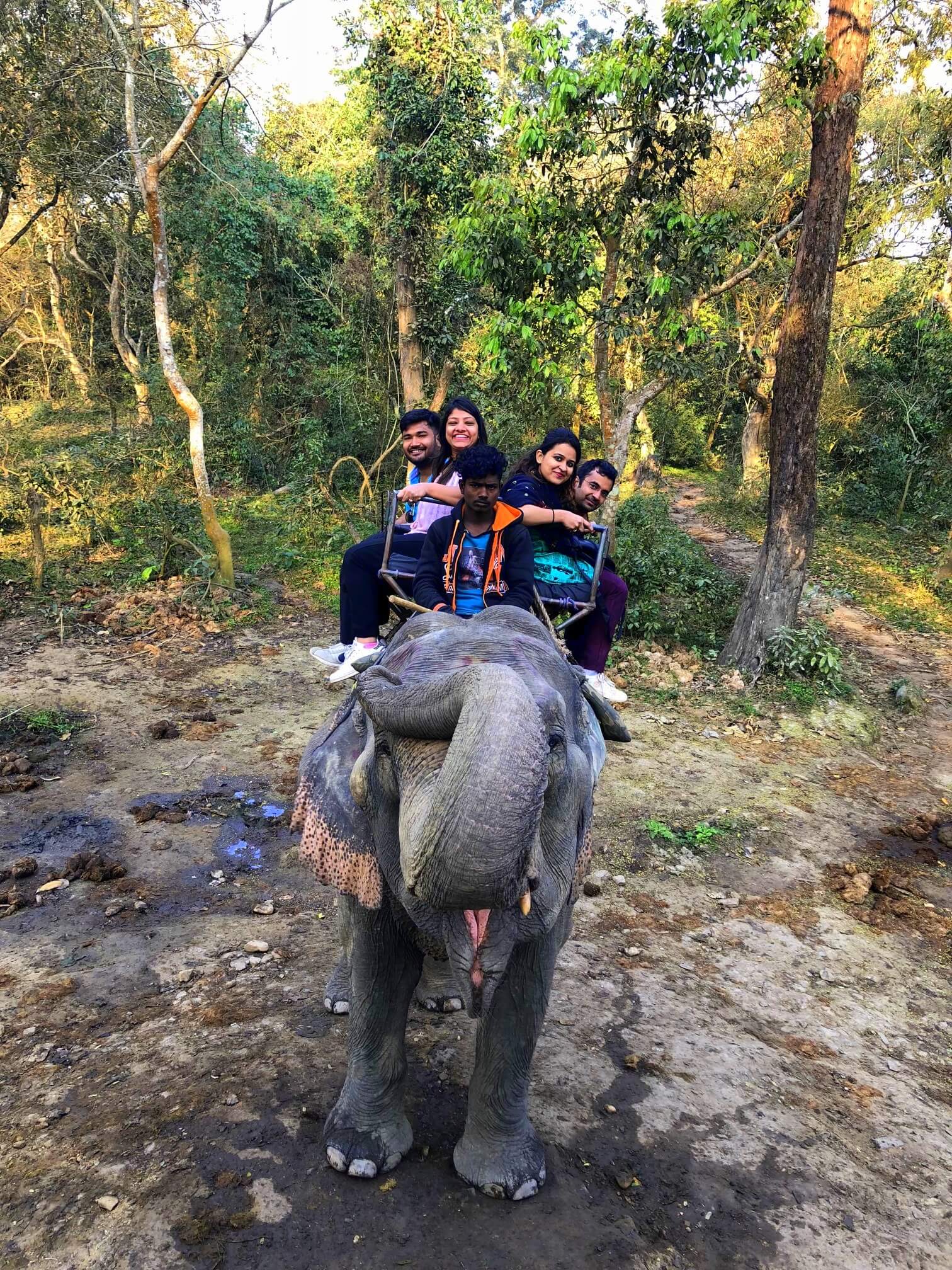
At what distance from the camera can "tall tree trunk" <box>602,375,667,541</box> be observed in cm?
950

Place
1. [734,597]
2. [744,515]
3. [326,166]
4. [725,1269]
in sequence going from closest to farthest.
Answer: [725,1269] < [734,597] < [326,166] < [744,515]

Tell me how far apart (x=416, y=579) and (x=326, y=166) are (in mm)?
15129

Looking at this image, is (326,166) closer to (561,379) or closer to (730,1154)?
(561,379)

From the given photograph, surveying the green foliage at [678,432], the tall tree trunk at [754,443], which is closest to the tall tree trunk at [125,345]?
the green foliage at [678,432]

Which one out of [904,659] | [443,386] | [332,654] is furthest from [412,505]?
[443,386]

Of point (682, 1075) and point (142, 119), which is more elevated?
point (142, 119)

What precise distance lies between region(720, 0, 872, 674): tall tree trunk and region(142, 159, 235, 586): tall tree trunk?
634cm

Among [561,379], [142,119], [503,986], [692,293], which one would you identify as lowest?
[503,986]

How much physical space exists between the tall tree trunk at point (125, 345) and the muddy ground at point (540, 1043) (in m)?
10.8

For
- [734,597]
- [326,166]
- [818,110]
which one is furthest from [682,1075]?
[326,166]

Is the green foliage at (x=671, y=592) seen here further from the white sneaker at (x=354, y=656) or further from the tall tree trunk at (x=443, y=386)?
the white sneaker at (x=354, y=656)

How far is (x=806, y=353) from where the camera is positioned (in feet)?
27.1

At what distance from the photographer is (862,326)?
16.4 meters

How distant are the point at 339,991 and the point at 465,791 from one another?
265cm
